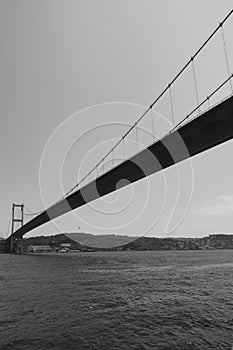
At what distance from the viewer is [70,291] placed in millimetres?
22578

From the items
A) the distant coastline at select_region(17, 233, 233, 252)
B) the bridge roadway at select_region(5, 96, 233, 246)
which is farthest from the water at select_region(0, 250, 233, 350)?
the distant coastline at select_region(17, 233, 233, 252)

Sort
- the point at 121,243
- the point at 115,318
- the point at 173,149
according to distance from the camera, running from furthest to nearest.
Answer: the point at 121,243
the point at 173,149
the point at 115,318

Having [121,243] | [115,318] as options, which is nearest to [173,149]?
[115,318]

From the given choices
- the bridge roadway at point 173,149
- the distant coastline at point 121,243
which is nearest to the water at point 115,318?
the bridge roadway at point 173,149

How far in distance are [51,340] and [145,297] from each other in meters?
9.75

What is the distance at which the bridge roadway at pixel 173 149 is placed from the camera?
25.1 m

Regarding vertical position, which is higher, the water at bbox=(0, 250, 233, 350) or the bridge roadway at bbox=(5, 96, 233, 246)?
the bridge roadway at bbox=(5, 96, 233, 246)

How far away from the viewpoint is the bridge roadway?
82.5 ft

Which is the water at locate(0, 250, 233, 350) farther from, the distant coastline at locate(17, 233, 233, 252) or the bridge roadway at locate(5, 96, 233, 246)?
the distant coastline at locate(17, 233, 233, 252)

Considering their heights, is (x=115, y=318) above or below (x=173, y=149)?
below

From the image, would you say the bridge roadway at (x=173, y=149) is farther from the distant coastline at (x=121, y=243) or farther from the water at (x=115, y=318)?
the distant coastline at (x=121, y=243)

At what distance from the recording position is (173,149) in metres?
33.1

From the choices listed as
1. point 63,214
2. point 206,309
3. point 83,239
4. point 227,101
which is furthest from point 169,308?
point 83,239

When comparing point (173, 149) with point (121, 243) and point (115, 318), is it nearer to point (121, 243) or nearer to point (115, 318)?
point (115, 318)
